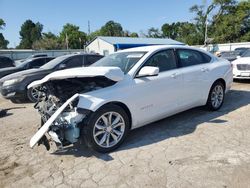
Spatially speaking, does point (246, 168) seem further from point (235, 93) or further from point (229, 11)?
point (229, 11)

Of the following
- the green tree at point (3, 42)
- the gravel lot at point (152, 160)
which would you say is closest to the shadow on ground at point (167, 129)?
the gravel lot at point (152, 160)

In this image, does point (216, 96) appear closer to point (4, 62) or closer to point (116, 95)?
point (116, 95)

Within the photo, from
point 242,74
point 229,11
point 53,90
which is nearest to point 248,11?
point 229,11

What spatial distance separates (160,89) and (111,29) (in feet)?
289

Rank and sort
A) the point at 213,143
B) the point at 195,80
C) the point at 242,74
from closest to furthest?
the point at 213,143
the point at 195,80
the point at 242,74

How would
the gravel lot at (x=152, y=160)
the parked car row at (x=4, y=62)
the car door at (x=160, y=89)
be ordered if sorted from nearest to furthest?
the gravel lot at (x=152, y=160) → the car door at (x=160, y=89) → the parked car row at (x=4, y=62)

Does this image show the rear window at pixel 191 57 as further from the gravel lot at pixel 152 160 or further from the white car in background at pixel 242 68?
the white car in background at pixel 242 68

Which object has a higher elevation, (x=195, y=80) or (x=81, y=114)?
(x=195, y=80)

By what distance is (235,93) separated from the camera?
765 cm

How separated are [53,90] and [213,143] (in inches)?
109

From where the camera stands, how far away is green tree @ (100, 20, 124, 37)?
8575cm

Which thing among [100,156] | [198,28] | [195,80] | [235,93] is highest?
[198,28]

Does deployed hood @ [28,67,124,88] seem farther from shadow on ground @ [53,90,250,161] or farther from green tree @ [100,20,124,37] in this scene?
green tree @ [100,20,124,37]

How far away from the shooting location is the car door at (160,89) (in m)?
4.13
